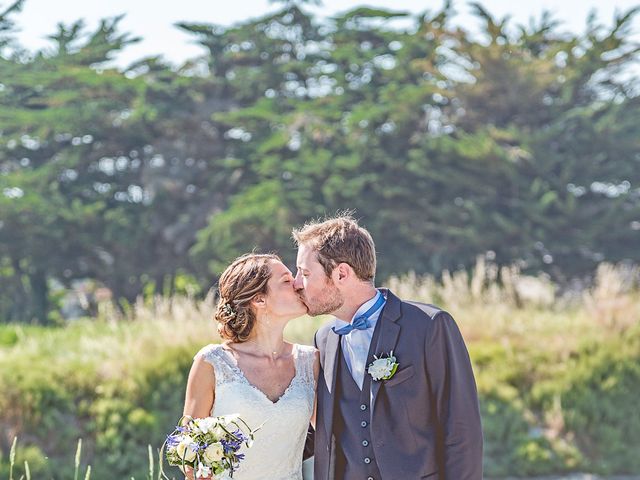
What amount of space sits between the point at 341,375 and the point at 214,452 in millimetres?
595

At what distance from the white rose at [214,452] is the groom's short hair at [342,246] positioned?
2.51 feet

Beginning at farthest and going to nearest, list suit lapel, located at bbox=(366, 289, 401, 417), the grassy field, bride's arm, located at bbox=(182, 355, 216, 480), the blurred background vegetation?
the blurred background vegetation, the grassy field, bride's arm, located at bbox=(182, 355, 216, 480), suit lapel, located at bbox=(366, 289, 401, 417)

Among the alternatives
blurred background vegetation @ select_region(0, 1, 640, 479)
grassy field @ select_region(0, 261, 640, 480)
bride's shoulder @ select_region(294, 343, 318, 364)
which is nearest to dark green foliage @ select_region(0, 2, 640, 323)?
blurred background vegetation @ select_region(0, 1, 640, 479)

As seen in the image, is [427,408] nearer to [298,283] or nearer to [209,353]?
[298,283]

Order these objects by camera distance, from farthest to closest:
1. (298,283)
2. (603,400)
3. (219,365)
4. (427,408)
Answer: (603,400)
(219,365)
(298,283)
(427,408)

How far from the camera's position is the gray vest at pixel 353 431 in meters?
3.47

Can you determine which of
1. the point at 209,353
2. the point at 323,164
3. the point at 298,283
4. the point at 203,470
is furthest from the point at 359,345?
the point at 323,164

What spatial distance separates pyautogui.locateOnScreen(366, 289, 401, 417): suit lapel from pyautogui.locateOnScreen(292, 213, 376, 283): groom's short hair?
0.47 ft

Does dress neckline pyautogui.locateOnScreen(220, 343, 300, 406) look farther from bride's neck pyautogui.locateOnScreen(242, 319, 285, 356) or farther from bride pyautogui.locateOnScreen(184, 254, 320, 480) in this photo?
bride's neck pyautogui.locateOnScreen(242, 319, 285, 356)

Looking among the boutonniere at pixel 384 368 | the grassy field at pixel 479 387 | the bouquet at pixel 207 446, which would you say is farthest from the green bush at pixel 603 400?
the bouquet at pixel 207 446

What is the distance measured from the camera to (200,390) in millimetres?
3807

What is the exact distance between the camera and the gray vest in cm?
347

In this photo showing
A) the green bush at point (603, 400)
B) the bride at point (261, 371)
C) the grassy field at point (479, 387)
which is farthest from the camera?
the green bush at point (603, 400)

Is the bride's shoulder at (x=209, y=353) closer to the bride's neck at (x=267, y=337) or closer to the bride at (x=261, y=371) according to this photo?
the bride at (x=261, y=371)
